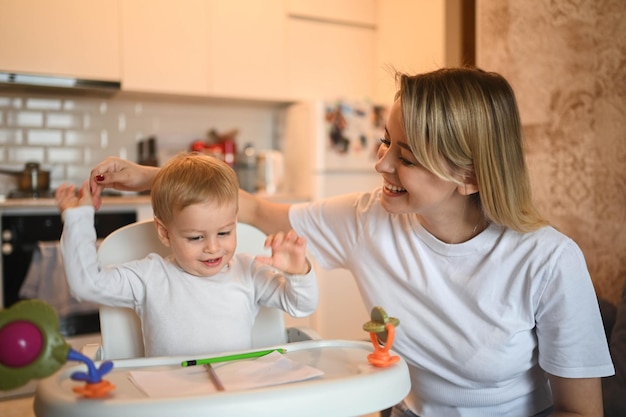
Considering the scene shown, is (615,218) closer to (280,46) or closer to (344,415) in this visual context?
(344,415)

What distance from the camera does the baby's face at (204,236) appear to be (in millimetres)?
1144

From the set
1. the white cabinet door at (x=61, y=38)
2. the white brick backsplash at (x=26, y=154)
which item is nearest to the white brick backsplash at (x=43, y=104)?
the white brick backsplash at (x=26, y=154)

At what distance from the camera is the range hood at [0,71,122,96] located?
285 cm

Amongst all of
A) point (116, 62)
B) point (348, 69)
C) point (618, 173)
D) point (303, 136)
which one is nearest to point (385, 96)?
point (348, 69)

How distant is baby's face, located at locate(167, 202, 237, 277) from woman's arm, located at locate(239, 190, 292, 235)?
0.19 m

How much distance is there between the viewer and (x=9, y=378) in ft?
2.45

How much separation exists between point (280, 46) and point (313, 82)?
0.30 metres

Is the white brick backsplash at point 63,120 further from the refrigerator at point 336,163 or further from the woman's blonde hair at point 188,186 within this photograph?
the woman's blonde hair at point 188,186

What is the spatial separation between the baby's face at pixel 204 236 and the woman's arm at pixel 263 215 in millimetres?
191

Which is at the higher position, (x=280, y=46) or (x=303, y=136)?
(x=280, y=46)

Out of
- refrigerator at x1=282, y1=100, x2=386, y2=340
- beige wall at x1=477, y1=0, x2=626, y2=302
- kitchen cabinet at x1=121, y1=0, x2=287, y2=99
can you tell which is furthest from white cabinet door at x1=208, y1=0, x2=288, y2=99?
beige wall at x1=477, y1=0, x2=626, y2=302

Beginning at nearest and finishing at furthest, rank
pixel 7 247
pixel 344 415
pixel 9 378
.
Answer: pixel 9 378
pixel 344 415
pixel 7 247

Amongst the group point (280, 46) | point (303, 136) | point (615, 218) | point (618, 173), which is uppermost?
point (280, 46)

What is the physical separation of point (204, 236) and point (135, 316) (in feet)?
0.84
